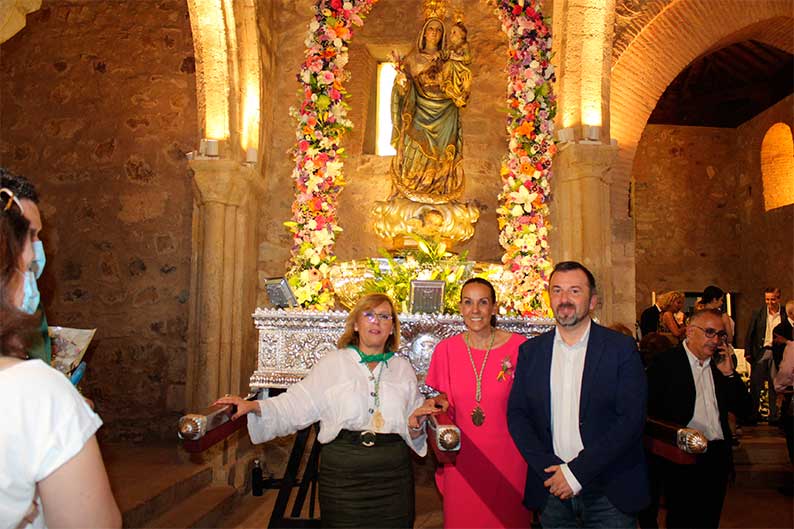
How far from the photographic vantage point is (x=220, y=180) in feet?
20.8

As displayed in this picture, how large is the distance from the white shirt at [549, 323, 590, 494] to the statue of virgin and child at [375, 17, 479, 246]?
3.33m

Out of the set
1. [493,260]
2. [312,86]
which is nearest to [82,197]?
[312,86]

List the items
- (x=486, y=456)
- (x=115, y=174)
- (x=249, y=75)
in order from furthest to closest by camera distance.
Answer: (x=115, y=174) < (x=249, y=75) < (x=486, y=456)

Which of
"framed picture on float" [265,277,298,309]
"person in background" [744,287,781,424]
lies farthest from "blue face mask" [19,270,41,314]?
"person in background" [744,287,781,424]

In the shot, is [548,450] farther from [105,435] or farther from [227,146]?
[105,435]

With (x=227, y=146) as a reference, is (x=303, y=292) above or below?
below

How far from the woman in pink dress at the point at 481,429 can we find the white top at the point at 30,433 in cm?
218

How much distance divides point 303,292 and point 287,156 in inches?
115

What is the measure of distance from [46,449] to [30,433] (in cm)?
5

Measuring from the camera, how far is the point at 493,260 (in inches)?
305

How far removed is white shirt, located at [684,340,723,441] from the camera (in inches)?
127

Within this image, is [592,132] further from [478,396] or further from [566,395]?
[566,395]

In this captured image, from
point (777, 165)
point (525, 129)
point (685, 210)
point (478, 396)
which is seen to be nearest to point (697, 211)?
point (685, 210)

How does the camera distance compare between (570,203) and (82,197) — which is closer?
(570,203)
